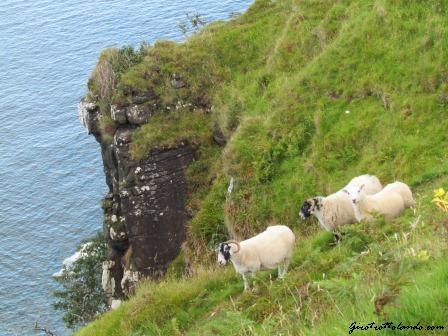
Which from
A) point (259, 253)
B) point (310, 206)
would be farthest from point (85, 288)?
point (259, 253)

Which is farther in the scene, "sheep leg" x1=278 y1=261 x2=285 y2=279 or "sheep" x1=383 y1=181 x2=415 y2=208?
"sheep" x1=383 y1=181 x2=415 y2=208

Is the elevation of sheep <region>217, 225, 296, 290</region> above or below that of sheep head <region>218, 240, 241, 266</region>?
below

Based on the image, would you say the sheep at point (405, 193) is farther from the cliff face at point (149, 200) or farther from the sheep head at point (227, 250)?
the cliff face at point (149, 200)

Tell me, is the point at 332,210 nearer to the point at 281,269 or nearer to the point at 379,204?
the point at 379,204

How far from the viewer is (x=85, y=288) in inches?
1654

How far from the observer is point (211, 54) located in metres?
36.7

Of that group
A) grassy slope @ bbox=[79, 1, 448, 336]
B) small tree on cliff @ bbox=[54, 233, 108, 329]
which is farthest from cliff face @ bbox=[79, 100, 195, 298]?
small tree on cliff @ bbox=[54, 233, 108, 329]

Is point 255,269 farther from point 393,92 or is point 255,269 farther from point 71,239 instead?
point 71,239

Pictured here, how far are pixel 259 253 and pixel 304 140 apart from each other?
11963mm

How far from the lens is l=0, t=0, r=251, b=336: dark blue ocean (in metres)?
56.8

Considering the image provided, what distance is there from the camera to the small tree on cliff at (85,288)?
40750mm

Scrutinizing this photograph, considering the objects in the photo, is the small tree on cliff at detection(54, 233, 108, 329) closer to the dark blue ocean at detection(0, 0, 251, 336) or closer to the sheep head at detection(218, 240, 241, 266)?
the dark blue ocean at detection(0, 0, 251, 336)

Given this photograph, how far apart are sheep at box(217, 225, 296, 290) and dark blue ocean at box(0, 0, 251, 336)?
35.7 meters

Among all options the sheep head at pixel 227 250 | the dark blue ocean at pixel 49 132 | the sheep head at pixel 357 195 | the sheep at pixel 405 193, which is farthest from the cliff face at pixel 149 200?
the sheep head at pixel 227 250
